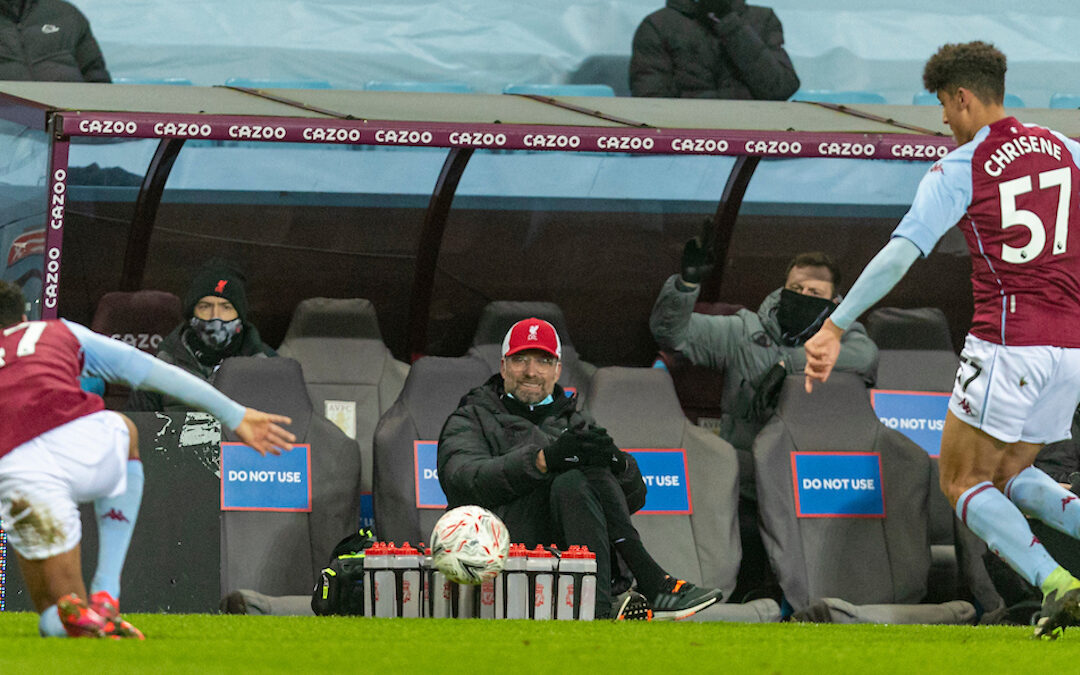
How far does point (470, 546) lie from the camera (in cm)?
624

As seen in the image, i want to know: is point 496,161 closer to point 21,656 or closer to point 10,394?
point 10,394

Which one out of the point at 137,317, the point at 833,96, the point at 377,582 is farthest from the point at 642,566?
the point at 833,96

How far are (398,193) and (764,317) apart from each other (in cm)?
215

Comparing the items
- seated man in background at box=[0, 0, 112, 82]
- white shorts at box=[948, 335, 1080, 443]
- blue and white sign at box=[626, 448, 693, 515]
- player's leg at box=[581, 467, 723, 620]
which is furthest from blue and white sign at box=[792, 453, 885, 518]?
seated man in background at box=[0, 0, 112, 82]

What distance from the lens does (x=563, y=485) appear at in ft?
22.1

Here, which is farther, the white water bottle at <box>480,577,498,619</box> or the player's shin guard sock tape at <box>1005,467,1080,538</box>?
the white water bottle at <box>480,577,498,619</box>

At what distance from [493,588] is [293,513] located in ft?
5.13

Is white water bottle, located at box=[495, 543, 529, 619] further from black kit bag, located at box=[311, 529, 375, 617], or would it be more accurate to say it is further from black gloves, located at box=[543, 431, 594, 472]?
black kit bag, located at box=[311, 529, 375, 617]

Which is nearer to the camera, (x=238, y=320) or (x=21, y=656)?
(x=21, y=656)

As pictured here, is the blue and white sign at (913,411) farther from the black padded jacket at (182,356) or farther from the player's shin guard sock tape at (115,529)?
the player's shin guard sock tape at (115,529)

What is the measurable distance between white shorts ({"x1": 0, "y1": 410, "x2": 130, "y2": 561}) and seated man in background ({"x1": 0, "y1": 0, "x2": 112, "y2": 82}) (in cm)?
559

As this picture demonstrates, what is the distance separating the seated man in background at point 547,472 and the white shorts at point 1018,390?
1.68m

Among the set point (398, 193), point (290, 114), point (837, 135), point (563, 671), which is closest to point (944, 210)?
point (563, 671)

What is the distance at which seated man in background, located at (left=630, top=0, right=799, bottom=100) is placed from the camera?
10.9 m
